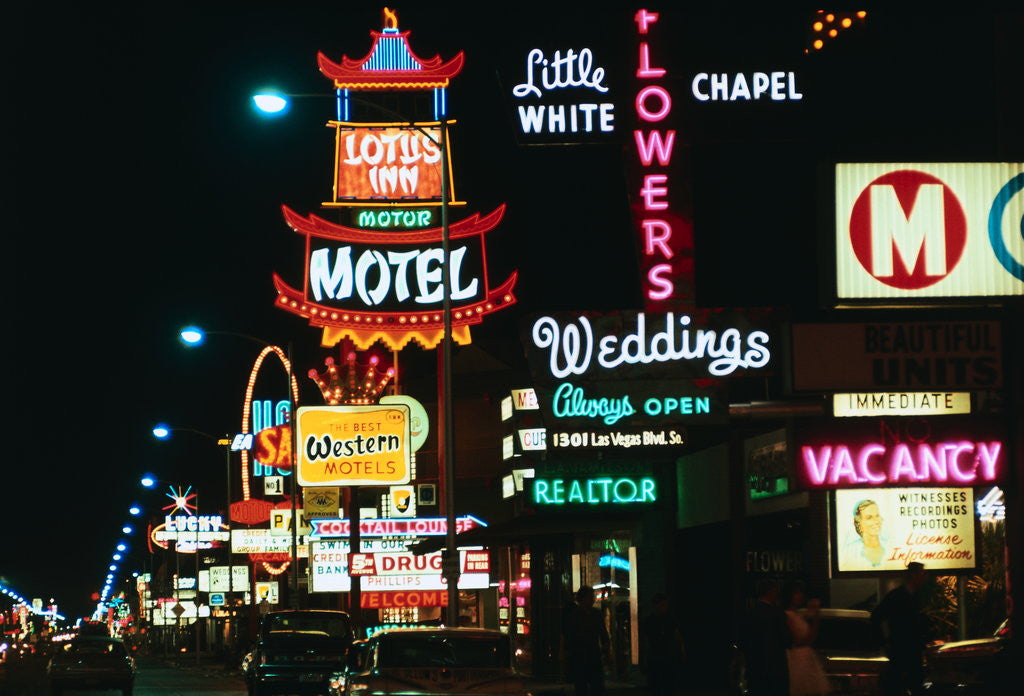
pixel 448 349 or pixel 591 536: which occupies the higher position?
pixel 448 349

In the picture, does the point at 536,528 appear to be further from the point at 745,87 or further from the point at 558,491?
the point at 745,87

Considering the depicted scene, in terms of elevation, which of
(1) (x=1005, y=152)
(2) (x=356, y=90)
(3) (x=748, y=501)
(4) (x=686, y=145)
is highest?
(2) (x=356, y=90)

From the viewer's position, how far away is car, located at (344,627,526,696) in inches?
635

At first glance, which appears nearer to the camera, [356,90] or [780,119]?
[780,119]

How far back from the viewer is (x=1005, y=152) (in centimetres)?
1677

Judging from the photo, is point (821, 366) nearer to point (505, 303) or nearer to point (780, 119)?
point (780, 119)

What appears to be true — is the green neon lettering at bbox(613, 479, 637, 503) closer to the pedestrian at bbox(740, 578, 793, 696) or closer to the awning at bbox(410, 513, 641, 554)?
the awning at bbox(410, 513, 641, 554)

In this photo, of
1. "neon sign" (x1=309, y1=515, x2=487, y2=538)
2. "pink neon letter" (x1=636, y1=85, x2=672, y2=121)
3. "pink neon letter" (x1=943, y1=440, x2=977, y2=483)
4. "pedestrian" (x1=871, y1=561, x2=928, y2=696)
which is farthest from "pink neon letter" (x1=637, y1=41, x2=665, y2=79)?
"neon sign" (x1=309, y1=515, x2=487, y2=538)

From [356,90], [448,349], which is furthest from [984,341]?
[356,90]

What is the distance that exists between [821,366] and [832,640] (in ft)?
11.6

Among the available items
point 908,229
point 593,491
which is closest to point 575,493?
point 593,491

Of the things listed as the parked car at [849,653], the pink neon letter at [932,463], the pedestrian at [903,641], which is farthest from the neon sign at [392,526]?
the pedestrian at [903,641]

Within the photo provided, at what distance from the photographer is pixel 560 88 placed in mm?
26641

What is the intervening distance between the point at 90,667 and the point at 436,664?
20.5 m
